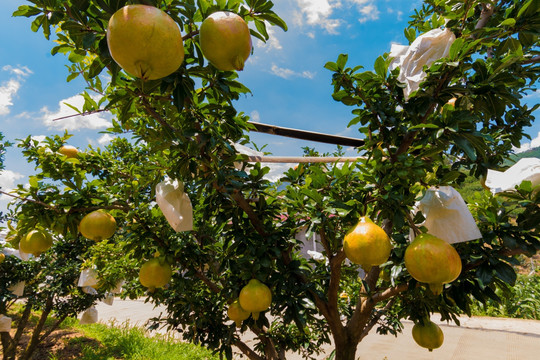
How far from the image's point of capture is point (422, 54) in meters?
1.26

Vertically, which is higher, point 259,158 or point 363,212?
point 259,158

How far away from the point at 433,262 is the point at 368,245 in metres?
0.21

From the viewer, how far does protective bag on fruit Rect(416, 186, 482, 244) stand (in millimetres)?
1164

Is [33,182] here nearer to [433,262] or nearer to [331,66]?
[331,66]

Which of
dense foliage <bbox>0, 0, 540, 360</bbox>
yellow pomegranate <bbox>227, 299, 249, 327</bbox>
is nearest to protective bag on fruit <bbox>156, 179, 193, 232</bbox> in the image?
dense foliage <bbox>0, 0, 540, 360</bbox>

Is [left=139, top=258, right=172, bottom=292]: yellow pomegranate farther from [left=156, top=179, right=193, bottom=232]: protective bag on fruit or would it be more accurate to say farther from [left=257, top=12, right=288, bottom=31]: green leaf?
[left=257, top=12, right=288, bottom=31]: green leaf

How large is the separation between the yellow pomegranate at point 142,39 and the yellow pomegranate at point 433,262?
965 millimetres

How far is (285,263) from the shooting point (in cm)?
165

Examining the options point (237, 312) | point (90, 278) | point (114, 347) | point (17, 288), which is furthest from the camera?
point (114, 347)

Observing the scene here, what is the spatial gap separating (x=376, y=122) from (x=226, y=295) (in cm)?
125

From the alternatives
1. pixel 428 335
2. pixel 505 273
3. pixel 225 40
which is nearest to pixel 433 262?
pixel 505 273

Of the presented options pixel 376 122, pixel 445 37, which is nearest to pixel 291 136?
pixel 376 122

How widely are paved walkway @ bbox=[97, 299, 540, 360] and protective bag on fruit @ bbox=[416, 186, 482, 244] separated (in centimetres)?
351

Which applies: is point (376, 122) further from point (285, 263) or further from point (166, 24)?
point (166, 24)
